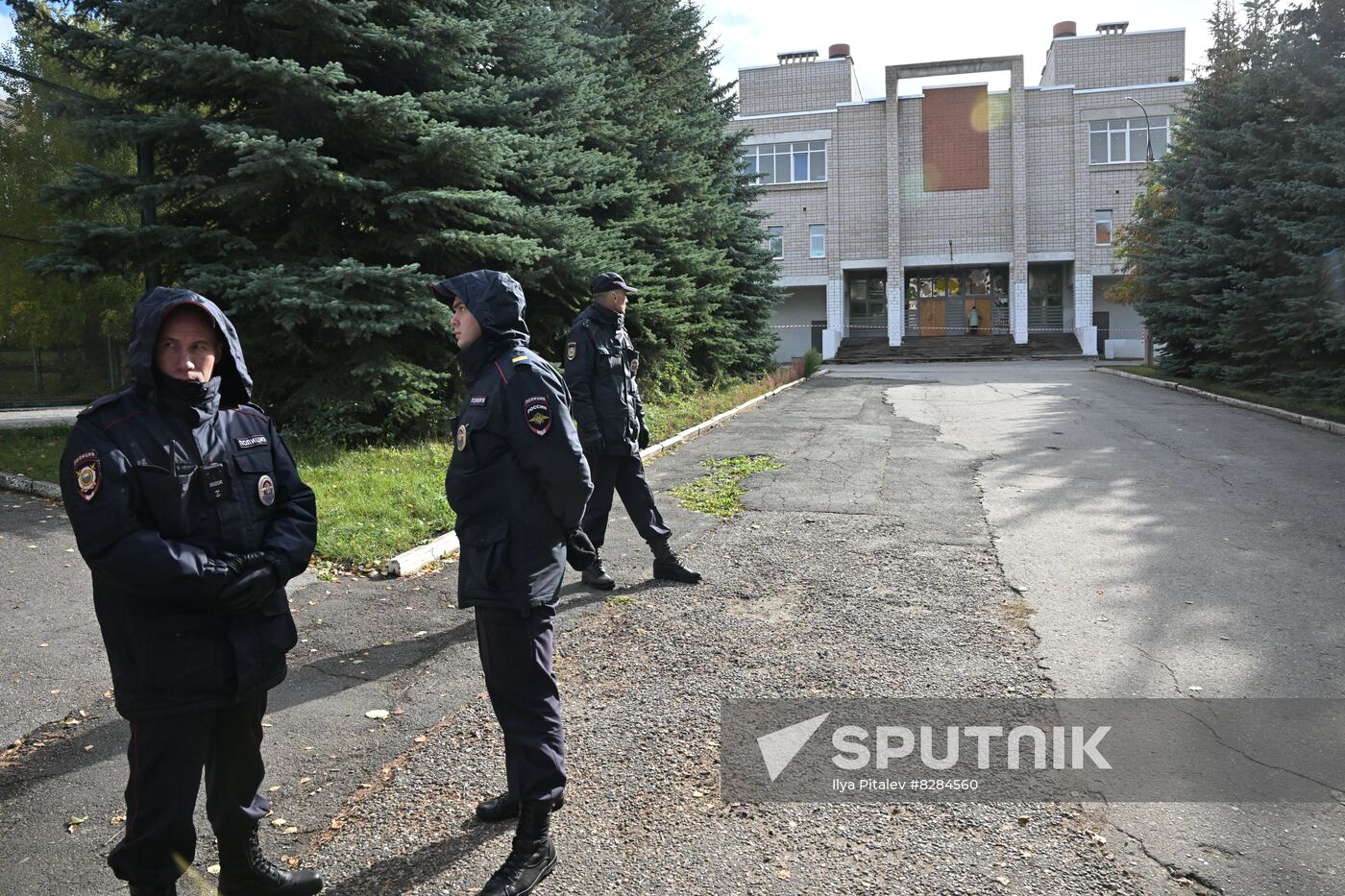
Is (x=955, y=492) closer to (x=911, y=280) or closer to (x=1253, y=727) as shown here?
(x=1253, y=727)

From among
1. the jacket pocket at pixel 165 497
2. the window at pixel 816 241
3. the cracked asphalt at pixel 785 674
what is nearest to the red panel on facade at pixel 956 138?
the window at pixel 816 241

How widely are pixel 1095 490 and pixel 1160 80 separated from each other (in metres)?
48.7

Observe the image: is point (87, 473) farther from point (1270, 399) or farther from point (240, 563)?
point (1270, 399)

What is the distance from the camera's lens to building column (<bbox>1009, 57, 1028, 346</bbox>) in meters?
47.1

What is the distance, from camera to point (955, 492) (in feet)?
32.6

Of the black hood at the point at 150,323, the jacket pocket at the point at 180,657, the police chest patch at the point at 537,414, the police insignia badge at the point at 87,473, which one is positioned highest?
the black hood at the point at 150,323

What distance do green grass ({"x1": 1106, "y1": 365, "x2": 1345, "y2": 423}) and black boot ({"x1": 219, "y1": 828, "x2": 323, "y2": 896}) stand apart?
16216mm

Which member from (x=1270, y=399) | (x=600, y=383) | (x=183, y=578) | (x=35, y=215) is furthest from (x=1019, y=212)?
(x=183, y=578)

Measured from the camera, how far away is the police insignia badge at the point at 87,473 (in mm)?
2697

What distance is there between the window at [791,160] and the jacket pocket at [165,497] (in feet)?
165

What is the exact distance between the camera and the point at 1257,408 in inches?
662

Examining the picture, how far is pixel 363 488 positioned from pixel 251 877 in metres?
6.73

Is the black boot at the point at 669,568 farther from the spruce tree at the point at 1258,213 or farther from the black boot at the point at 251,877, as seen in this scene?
the spruce tree at the point at 1258,213

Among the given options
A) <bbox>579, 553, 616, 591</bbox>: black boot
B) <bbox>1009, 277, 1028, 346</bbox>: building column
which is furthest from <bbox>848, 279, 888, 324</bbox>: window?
<bbox>579, 553, 616, 591</bbox>: black boot
